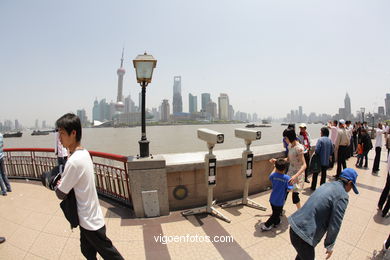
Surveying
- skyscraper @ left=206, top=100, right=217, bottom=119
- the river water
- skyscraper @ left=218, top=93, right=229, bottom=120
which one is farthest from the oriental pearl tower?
the river water

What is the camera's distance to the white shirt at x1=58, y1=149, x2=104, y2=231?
1769mm

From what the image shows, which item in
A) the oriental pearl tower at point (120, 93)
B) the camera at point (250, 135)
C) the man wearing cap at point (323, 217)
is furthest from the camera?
the oriental pearl tower at point (120, 93)

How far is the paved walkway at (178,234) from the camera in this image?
285 cm

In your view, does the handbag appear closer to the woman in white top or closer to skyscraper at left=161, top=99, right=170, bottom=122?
the woman in white top

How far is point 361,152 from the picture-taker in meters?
7.59

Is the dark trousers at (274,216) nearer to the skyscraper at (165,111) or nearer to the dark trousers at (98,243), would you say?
the dark trousers at (98,243)

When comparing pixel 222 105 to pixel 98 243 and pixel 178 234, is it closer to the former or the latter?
pixel 178 234

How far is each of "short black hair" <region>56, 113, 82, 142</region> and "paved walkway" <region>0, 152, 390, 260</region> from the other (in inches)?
78.4

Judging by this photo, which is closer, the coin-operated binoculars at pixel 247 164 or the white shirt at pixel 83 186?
the white shirt at pixel 83 186

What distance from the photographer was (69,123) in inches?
73.9

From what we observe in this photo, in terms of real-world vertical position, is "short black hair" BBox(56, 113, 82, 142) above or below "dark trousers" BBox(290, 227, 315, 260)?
above

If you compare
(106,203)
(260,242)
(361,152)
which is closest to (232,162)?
(260,242)

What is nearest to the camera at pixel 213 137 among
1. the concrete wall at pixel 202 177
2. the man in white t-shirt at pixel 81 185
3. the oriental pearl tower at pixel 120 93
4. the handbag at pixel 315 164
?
the concrete wall at pixel 202 177

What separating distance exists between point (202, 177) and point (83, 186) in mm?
2716
